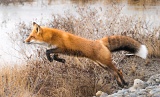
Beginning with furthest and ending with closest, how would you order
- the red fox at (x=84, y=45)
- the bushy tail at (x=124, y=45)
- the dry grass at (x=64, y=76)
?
→ the dry grass at (x=64, y=76), the bushy tail at (x=124, y=45), the red fox at (x=84, y=45)

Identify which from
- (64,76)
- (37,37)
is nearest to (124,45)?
(64,76)

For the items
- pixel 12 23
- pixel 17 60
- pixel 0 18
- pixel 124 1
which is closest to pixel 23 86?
pixel 17 60

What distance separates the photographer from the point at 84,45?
6508mm

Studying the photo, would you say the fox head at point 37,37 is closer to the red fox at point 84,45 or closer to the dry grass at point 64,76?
the red fox at point 84,45

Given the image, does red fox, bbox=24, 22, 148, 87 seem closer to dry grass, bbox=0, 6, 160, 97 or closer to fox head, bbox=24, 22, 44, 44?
fox head, bbox=24, 22, 44, 44

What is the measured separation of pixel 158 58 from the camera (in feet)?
28.6

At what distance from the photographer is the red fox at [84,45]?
6223 millimetres

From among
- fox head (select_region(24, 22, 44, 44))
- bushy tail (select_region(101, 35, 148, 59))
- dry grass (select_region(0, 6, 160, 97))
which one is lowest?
dry grass (select_region(0, 6, 160, 97))

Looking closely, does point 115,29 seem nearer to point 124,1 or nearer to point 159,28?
point 159,28

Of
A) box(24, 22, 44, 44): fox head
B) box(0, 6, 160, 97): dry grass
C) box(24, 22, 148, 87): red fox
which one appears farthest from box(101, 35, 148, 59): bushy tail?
→ box(24, 22, 44, 44): fox head

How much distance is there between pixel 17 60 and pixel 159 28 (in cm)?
360

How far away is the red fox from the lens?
6.22 meters

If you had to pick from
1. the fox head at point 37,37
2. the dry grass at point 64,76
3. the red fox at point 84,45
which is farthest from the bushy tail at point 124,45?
the fox head at point 37,37

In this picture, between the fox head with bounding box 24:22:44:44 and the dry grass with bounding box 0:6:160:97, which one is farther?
the dry grass with bounding box 0:6:160:97
